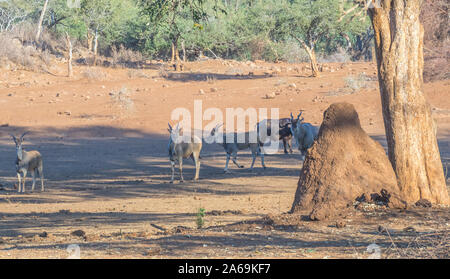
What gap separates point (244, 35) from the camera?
42375 mm

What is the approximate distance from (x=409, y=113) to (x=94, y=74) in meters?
28.6

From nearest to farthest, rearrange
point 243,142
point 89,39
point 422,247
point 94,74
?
1. point 422,247
2. point 243,142
3. point 94,74
4. point 89,39

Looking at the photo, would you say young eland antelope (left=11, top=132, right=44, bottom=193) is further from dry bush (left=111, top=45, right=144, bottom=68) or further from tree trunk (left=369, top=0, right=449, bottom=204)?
dry bush (left=111, top=45, right=144, bottom=68)

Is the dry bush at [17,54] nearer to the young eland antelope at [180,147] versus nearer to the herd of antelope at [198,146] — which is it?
the herd of antelope at [198,146]

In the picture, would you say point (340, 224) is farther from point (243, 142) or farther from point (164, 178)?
point (243, 142)

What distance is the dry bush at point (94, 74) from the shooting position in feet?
115

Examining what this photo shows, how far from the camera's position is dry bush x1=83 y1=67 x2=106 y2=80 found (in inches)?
1377

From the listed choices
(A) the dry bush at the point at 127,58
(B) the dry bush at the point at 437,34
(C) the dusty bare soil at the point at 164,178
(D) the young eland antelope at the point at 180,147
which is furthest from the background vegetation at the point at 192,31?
(D) the young eland antelope at the point at 180,147

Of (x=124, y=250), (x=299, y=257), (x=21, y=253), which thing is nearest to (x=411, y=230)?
(x=299, y=257)

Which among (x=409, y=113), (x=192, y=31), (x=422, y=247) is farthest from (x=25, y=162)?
(x=192, y=31)

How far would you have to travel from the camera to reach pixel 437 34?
2111 cm

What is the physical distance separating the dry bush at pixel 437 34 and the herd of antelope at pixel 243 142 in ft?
15.6

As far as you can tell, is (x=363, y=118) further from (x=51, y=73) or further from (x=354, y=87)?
(x=51, y=73)

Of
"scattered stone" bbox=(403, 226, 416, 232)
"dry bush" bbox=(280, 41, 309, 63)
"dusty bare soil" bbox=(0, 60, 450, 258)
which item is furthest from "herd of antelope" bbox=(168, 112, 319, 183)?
"dry bush" bbox=(280, 41, 309, 63)
